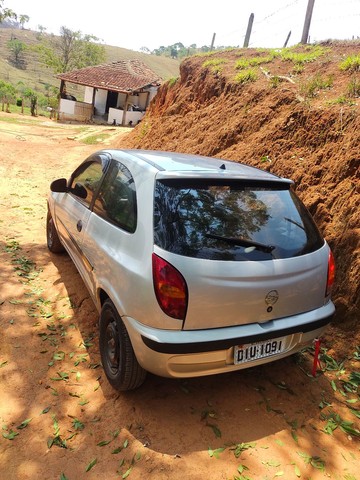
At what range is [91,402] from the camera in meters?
2.67

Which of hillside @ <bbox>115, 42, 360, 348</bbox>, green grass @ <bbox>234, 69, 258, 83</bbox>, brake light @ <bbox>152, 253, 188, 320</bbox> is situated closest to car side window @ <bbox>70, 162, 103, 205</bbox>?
brake light @ <bbox>152, 253, 188, 320</bbox>

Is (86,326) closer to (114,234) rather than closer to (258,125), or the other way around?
(114,234)

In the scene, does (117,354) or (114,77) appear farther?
(114,77)

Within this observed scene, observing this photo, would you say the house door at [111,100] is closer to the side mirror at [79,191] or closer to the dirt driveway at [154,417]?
the side mirror at [79,191]

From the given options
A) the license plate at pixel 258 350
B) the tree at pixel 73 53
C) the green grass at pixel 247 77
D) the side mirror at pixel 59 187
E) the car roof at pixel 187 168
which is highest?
the tree at pixel 73 53

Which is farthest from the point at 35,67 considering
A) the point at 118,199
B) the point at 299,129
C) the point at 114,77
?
the point at 118,199

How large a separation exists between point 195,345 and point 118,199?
1352mm

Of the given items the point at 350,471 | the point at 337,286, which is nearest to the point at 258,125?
the point at 337,286

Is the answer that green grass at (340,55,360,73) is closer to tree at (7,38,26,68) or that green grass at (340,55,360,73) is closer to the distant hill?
the distant hill

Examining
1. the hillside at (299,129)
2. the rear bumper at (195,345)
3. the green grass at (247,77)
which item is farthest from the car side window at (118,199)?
the green grass at (247,77)

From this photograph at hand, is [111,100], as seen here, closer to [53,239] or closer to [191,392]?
[53,239]

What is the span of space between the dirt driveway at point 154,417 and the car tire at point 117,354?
0.17 metres

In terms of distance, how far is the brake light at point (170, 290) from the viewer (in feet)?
7.04

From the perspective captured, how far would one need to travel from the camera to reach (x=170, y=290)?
2.16 m
